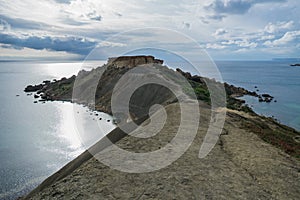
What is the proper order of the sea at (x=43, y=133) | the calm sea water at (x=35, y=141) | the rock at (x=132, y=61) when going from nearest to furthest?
the calm sea water at (x=35, y=141) → the sea at (x=43, y=133) → the rock at (x=132, y=61)

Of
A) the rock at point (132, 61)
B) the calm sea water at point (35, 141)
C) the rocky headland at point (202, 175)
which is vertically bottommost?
the calm sea water at point (35, 141)

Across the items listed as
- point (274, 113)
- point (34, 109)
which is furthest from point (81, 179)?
point (34, 109)

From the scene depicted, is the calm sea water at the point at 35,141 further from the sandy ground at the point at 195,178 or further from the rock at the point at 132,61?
the rock at the point at 132,61

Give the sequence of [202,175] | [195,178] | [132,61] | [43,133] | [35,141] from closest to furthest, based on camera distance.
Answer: [195,178] → [202,175] → [35,141] → [43,133] → [132,61]

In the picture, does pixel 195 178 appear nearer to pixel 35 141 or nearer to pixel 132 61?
pixel 35 141

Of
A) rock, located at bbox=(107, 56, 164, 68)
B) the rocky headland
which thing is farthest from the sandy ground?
rock, located at bbox=(107, 56, 164, 68)

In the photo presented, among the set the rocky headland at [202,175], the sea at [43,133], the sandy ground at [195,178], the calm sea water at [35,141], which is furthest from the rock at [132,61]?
the sandy ground at [195,178]

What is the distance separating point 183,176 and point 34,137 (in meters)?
37.1

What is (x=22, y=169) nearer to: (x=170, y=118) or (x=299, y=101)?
(x=170, y=118)

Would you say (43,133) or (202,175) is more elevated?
(202,175)

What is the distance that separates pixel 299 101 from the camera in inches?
2677

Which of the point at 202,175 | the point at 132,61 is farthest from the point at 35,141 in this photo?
the point at 132,61

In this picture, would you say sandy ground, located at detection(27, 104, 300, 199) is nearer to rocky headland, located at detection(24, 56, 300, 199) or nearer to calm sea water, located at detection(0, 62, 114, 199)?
rocky headland, located at detection(24, 56, 300, 199)

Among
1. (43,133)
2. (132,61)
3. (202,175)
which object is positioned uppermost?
(132,61)
